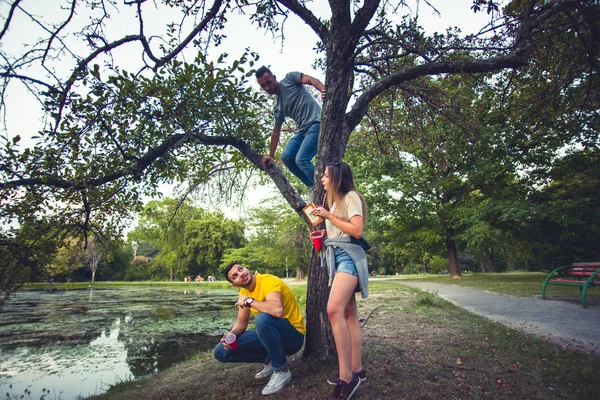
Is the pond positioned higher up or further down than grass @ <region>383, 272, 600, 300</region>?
further down

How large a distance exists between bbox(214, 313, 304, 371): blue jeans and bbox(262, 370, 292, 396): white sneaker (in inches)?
1.8

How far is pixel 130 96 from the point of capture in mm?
3201

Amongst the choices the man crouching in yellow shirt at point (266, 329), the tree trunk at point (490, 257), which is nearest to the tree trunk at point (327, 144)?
the man crouching in yellow shirt at point (266, 329)

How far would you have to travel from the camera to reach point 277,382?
2.71 m

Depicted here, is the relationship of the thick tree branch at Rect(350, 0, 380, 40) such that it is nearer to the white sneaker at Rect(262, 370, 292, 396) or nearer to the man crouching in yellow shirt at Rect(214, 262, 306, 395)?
the man crouching in yellow shirt at Rect(214, 262, 306, 395)

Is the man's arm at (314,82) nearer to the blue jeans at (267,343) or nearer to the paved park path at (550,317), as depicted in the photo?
the blue jeans at (267,343)

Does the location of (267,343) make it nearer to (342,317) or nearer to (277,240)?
(342,317)

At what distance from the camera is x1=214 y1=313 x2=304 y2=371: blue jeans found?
9.11 feet

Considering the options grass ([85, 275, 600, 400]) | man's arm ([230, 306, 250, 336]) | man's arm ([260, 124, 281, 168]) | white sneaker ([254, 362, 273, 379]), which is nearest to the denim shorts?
grass ([85, 275, 600, 400])

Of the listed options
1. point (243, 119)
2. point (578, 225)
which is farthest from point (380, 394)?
point (578, 225)

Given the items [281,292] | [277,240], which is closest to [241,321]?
[281,292]

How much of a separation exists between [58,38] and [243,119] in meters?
2.25

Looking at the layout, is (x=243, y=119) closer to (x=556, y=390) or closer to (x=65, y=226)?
(x=65, y=226)

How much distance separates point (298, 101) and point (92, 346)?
6724 mm
